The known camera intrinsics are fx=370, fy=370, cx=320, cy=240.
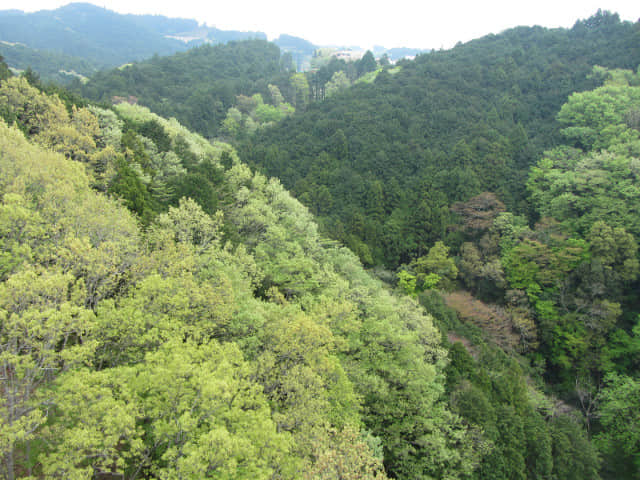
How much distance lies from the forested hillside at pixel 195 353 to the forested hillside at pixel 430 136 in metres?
24.0

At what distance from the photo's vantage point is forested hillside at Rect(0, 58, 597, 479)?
40.9ft

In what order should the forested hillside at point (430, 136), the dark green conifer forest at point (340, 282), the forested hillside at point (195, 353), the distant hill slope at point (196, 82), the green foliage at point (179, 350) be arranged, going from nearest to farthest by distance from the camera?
the green foliage at point (179, 350) < the forested hillside at point (195, 353) < the dark green conifer forest at point (340, 282) < the forested hillside at point (430, 136) < the distant hill slope at point (196, 82)

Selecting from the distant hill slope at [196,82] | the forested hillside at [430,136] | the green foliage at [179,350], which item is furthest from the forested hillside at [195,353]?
the distant hill slope at [196,82]

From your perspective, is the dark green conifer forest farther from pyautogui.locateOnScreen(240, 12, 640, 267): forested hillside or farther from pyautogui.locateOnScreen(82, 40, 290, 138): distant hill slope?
pyautogui.locateOnScreen(82, 40, 290, 138): distant hill slope

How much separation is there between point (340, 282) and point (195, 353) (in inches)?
688

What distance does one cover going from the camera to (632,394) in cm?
3469

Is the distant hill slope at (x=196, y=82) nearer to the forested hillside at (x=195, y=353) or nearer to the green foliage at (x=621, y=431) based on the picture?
the forested hillside at (x=195, y=353)

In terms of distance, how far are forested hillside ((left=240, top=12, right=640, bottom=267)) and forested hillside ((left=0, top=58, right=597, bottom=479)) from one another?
78.8ft

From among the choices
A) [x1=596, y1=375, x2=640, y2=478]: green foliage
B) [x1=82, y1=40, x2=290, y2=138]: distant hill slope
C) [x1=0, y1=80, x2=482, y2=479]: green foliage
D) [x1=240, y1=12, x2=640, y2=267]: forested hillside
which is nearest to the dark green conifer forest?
[x1=0, y1=80, x2=482, y2=479]: green foliage

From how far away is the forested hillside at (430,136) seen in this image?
59978 millimetres

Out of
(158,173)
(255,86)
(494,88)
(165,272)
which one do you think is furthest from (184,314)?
(255,86)

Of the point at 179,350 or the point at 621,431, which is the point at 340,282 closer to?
the point at 179,350

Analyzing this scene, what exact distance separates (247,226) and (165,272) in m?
17.9

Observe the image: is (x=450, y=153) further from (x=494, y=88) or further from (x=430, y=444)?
(x=430, y=444)
